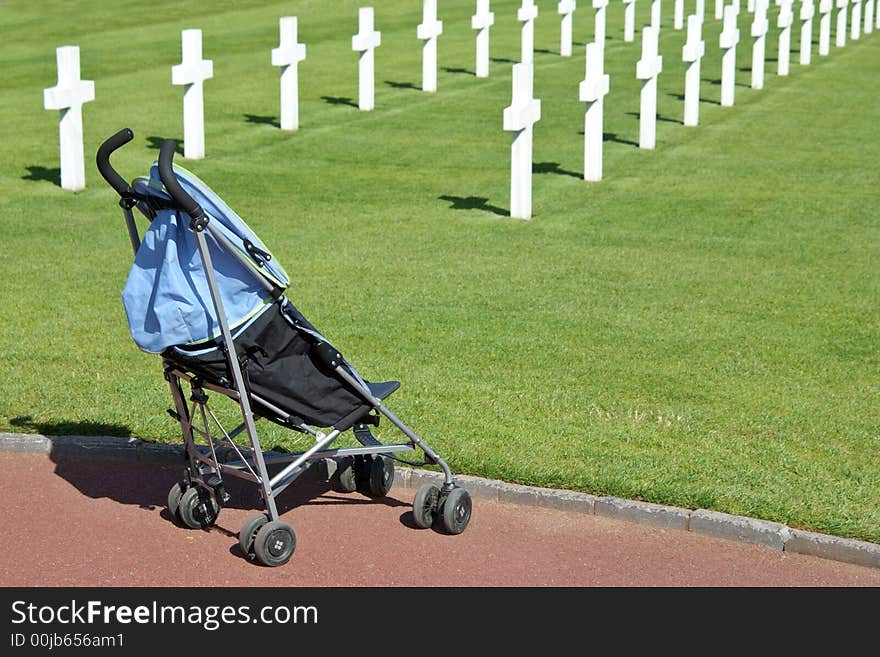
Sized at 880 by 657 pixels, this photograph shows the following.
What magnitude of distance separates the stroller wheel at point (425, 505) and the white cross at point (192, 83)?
395 inches

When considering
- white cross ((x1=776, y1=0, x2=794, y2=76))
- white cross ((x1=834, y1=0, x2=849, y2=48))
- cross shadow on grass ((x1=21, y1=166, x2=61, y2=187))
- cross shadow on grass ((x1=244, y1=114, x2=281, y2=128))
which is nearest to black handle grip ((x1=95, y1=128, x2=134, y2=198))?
cross shadow on grass ((x1=21, y1=166, x2=61, y2=187))

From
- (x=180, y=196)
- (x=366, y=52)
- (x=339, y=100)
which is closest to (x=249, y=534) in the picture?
(x=180, y=196)

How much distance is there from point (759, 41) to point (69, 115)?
12195 mm

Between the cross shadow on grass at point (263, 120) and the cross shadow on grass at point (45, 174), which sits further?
the cross shadow on grass at point (263, 120)

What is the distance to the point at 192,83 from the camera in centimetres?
1599

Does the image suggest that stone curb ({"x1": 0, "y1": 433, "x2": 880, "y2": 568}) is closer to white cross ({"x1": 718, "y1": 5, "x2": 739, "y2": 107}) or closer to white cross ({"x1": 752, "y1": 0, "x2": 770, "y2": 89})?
white cross ({"x1": 718, "y1": 5, "x2": 739, "y2": 107})

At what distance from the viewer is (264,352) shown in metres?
6.04

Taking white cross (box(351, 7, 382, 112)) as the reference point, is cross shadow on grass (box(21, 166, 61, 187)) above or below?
below

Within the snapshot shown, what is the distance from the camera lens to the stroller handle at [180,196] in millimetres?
5594

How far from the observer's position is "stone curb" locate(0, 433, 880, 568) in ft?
20.4

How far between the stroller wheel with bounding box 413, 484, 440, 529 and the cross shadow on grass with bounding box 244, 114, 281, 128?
41.6 feet

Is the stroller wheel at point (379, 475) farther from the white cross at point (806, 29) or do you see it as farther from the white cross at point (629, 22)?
the white cross at point (629, 22)


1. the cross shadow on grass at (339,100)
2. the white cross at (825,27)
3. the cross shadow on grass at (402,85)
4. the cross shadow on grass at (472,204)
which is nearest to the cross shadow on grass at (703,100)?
the cross shadow on grass at (402,85)
